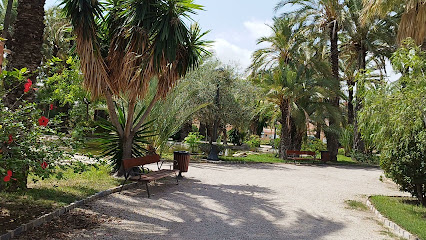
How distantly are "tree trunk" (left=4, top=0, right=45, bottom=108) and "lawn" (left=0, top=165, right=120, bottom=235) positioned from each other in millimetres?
1750

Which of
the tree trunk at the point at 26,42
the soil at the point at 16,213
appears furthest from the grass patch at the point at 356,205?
the tree trunk at the point at 26,42

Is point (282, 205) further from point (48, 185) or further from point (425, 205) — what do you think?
point (48, 185)

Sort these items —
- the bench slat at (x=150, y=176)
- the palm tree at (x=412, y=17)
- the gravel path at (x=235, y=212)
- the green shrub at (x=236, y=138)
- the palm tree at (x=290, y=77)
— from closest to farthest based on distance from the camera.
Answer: the gravel path at (x=235, y=212) < the bench slat at (x=150, y=176) < the palm tree at (x=412, y=17) < the palm tree at (x=290, y=77) < the green shrub at (x=236, y=138)

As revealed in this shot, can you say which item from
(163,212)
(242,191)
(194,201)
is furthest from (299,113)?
(163,212)

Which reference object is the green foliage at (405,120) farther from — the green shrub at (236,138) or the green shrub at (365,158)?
the green shrub at (236,138)

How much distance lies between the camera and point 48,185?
771 centimetres

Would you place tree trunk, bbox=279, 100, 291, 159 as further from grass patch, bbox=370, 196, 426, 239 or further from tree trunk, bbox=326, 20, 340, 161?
grass patch, bbox=370, 196, 426, 239

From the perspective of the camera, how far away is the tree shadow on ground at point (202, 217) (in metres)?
5.48

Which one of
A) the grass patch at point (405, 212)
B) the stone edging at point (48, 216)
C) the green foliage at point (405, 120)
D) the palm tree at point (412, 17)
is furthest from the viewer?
the palm tree at point (412, 17)

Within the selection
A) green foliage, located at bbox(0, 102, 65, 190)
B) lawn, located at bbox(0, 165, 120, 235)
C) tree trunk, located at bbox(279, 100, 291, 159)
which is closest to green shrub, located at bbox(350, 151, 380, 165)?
tree trunk, located at bbox(279, 100, 291, 159)

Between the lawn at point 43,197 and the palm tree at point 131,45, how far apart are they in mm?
1628

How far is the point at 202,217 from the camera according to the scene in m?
6.51

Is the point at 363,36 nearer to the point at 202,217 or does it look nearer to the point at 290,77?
the point at 290,77

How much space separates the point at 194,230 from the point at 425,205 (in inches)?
219
